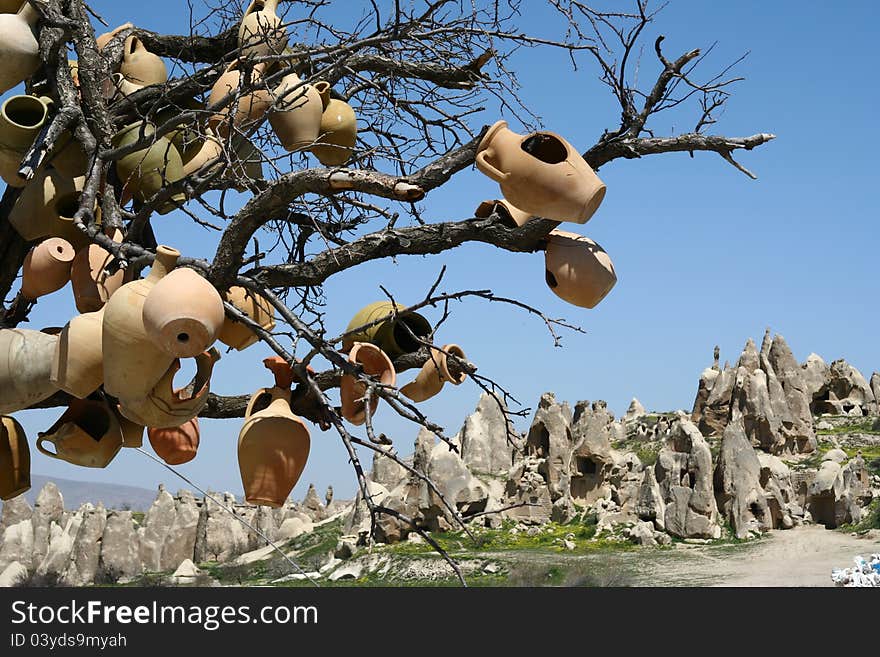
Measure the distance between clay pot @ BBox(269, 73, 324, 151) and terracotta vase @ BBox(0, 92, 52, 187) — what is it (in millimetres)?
848

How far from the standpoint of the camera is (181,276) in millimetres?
2840

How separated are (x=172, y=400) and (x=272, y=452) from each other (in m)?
0.35

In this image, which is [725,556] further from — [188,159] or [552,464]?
[188,159]

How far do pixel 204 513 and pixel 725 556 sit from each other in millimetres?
13934

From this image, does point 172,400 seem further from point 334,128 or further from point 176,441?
point 334,128

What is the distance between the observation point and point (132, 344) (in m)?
2.91

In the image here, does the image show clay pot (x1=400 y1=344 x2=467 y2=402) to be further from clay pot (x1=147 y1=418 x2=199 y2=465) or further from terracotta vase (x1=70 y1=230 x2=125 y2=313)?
terracotta vase (x1=70 y1=230 x2=125 y2=313)

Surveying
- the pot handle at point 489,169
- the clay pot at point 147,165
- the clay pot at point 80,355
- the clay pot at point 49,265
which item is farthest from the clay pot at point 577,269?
the clay pot at point 49,265

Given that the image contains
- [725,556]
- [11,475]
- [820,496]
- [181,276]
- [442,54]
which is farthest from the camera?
[820,496]

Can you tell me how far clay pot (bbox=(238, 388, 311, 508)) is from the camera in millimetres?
3148

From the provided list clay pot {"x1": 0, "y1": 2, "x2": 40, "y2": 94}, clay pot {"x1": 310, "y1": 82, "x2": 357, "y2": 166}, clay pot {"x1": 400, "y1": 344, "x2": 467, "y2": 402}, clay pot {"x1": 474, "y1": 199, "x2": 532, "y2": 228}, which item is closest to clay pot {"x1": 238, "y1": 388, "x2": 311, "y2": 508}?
clay pot {"x1": 400, "y1": 344, "x2": 467, "y2": 402}

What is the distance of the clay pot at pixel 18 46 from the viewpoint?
362 cm
